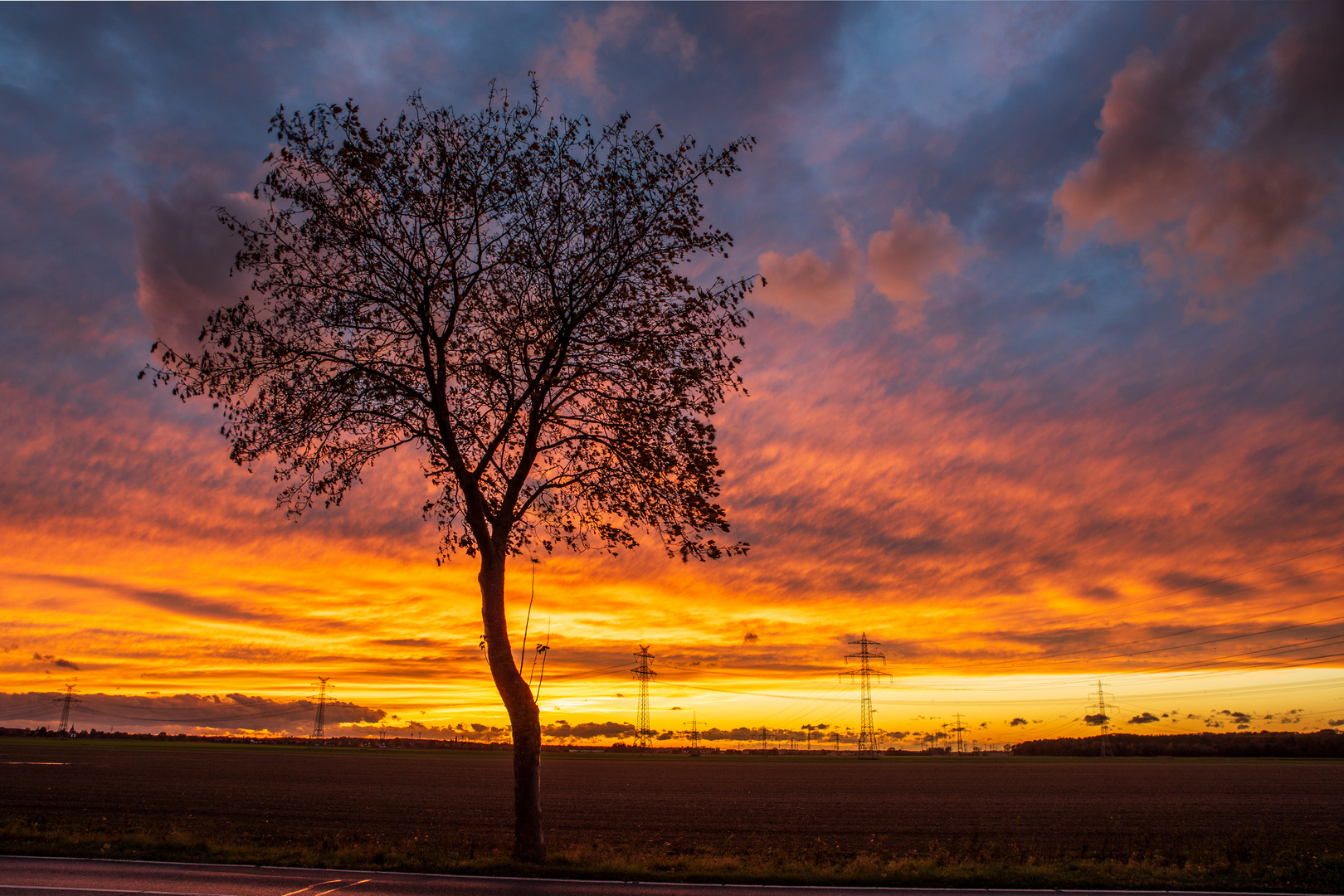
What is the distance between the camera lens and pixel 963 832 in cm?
3762

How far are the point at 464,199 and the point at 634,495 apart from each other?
6564 mm

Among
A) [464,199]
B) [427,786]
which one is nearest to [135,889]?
[464,199]

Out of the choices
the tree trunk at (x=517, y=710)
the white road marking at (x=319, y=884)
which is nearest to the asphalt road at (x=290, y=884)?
the white road marking at (x=319, y=884)

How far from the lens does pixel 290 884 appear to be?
11.7 meters

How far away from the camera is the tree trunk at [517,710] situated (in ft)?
48.8

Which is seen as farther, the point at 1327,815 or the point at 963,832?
the point at 1327,815

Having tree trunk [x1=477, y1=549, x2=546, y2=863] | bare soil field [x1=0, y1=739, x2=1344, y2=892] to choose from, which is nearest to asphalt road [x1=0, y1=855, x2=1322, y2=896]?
bare soil field [x1=0, y1=739, x2=1344, y2=892]

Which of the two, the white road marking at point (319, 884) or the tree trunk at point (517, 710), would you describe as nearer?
the white road marking at point (319, 884)

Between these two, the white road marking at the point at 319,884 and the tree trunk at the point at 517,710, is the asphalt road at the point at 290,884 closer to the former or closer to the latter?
the white road marking at the point at 319,884

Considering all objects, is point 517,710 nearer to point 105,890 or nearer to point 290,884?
point 290,884

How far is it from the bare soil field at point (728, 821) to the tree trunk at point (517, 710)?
34.5 inches

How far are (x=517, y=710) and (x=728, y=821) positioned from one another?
3178 centimetres

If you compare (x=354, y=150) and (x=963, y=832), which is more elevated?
(x=354, y=150)

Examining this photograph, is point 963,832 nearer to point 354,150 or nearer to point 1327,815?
point 1327,815
